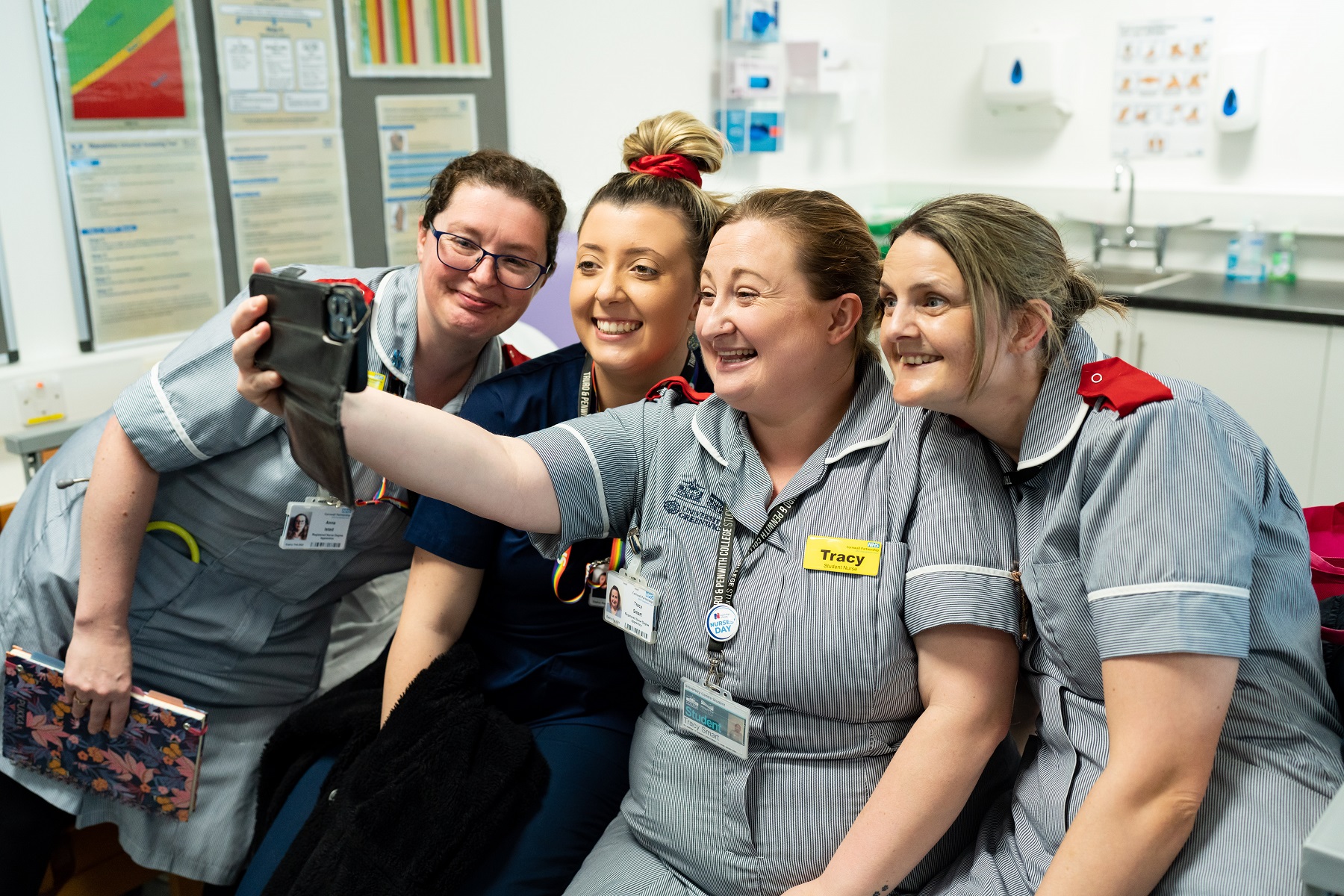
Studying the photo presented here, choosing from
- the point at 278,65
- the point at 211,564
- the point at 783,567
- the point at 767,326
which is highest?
the point at 278,65

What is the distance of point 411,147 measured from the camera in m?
3.17

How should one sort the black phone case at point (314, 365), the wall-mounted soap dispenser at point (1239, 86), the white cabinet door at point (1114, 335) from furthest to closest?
1. the wall-mounted soap dispenser at point (1239, 86)
2. the white cabinet door at point (1114, 335)
3. the black phone case at point (314, 365)

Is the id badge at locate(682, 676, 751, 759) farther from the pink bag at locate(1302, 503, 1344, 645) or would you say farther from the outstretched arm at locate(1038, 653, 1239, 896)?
the pink bag at locate(1302, 503, 1344, 645)

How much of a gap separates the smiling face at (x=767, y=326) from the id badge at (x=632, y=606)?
0.29m

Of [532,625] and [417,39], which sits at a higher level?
[417,39]

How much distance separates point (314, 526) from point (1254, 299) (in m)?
3.37

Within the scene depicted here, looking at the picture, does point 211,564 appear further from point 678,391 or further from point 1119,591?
point 1119,591

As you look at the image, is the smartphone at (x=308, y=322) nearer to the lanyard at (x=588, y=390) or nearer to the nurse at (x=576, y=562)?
the nurse at (x=576, y=562)

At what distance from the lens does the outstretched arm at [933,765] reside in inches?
52.0

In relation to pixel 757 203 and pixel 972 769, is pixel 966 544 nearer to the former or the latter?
pixel 972 769

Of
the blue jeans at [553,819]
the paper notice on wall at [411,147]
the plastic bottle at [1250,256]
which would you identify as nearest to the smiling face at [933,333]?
the blue jeans at [553,819]

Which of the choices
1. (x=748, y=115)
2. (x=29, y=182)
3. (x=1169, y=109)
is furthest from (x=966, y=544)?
(x=1169, y=109)

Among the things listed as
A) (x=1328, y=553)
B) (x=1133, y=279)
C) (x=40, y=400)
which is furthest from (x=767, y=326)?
(x=1133, y=279)

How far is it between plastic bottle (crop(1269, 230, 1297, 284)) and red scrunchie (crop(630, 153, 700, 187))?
3.27 meters
